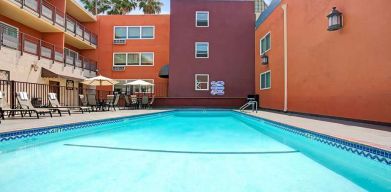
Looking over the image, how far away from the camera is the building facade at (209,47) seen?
19328 mm

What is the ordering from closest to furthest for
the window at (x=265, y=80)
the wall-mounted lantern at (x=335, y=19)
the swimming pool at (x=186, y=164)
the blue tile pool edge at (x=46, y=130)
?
the swimming pool at (x=186, y=164)
the blue tile pool edge at (x=46, y=130)
the wall-mounted lantern at (x=335, y=19)
the window at (x=265, y=80)

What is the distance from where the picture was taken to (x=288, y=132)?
6.23 metres

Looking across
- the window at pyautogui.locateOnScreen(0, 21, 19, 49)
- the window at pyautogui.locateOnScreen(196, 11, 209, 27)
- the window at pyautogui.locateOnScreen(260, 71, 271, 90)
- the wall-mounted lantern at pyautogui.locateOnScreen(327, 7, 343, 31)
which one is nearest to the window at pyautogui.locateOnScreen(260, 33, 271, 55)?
the window at pyautogui.locateOnScreen(260, 71, 271, 90)

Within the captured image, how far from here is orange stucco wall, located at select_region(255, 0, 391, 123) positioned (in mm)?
5851

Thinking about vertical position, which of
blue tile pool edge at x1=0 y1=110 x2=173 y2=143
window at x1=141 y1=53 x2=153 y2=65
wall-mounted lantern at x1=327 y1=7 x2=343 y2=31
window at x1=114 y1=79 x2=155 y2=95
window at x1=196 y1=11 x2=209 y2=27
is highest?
window at x1=196 y1=11 x2=209 y2=27

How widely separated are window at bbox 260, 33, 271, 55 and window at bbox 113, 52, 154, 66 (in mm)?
9388

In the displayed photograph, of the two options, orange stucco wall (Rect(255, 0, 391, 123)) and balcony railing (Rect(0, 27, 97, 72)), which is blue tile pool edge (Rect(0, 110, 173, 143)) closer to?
orange stucco wall (Rect(255, 0, 391, 123))

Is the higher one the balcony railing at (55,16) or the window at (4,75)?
the balcony railing at (55,16)

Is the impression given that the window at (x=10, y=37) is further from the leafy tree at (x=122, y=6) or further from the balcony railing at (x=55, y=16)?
the leafy tree at (x=122, y=6)

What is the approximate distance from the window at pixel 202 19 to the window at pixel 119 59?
270 inches

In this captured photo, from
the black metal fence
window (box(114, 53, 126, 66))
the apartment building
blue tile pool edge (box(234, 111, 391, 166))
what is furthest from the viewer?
window (box(114, 53, 126, 66))

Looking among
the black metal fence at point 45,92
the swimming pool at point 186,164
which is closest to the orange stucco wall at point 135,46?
the black metal fence at point 45,92

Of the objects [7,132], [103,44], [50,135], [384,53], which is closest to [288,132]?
[384,53]

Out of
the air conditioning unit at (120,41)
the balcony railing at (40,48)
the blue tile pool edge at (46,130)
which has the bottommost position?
the blue tile pool edge at (46,130)
